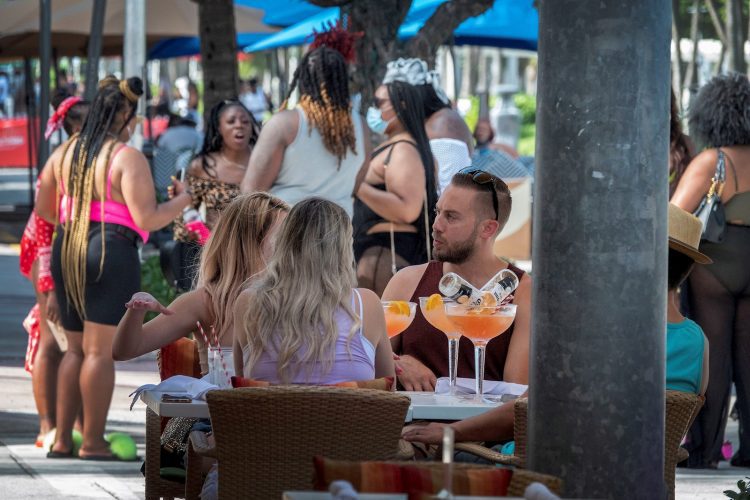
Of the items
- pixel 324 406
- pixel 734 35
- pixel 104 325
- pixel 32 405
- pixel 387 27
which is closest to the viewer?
pixel 324 406

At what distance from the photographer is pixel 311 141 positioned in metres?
7.57

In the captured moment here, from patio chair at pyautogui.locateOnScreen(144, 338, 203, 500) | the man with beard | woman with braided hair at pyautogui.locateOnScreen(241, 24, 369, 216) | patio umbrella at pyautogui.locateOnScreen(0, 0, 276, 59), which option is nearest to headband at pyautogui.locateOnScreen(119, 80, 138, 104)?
woman with braided hair at pyautogui.locateOnScreen(241, 24, 369, 216)

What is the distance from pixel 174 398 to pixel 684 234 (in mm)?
1872

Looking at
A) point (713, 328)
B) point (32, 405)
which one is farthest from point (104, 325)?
point (713, 328)

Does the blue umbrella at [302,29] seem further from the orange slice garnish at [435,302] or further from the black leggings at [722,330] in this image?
the orange slice garnish at [435,302]

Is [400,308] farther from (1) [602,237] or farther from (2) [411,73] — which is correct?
(2) [411,73]

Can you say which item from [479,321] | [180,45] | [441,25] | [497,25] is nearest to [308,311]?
[479,321]

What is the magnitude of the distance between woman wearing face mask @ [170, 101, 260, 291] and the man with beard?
3.26 meters

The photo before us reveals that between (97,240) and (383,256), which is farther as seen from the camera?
(383,256)

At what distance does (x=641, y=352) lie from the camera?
2986 mm

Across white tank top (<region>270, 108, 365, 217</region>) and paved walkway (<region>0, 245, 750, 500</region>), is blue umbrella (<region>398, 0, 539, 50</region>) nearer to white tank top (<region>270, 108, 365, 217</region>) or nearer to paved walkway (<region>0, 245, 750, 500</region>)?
paved walkway (<region>0, 245, 750, 500</region>)

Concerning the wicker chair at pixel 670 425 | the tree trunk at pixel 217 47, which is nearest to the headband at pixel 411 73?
the wicker chair at pixel 670 425

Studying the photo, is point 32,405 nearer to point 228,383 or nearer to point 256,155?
point 256,155

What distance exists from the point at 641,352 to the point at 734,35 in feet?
69.9
